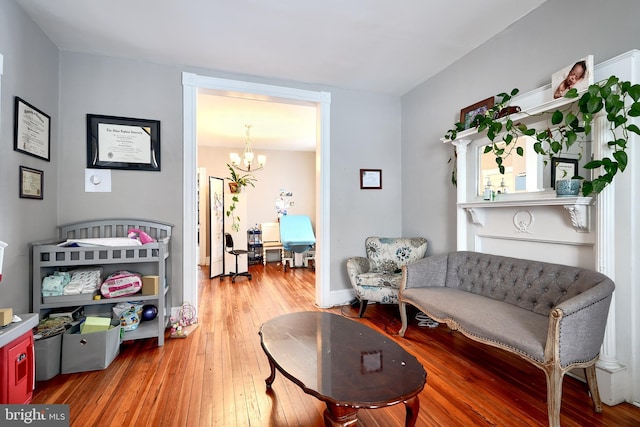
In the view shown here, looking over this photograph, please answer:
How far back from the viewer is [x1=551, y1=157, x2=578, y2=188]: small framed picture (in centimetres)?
201

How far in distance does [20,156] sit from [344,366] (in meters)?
2.58

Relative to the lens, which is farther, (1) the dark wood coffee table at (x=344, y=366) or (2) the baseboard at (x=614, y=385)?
(2) the baseboard at (x=614, y=385)

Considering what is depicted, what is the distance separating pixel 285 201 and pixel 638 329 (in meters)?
6.01

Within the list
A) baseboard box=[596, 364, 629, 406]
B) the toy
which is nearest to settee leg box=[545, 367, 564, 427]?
baseboard box=[596, 364, 629, 406]

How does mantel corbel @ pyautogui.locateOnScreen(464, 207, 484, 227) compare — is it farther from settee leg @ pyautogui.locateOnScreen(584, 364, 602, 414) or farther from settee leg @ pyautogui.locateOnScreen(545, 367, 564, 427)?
A: settee leg @ pyautogui.locateOnScreen(545, 367, 564, 427)

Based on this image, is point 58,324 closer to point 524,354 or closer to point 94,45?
point 94,45

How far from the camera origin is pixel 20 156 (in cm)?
208

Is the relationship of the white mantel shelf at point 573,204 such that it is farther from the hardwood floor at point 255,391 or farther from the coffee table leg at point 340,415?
the coffee table leg at point 340,415

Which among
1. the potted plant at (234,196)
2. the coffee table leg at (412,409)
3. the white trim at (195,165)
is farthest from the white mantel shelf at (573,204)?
the potted plant at (234,196)

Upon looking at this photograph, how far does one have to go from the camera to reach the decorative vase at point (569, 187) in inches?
74.8

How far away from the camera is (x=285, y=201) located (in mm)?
7020

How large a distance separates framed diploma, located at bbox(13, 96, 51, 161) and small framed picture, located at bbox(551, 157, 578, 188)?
375cm

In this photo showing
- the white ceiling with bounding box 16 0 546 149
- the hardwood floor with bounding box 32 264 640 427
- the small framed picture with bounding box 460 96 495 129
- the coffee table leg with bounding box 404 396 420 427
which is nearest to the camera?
the coffee table leg with bounding box 404 396 420 427

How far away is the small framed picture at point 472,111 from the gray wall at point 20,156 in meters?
3.46
